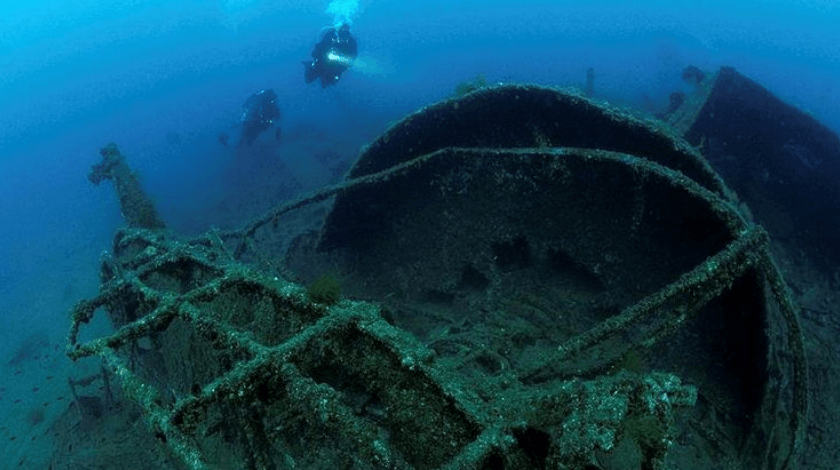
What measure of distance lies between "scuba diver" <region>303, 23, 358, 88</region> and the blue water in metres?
2.65

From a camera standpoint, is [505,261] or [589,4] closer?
[505,261]

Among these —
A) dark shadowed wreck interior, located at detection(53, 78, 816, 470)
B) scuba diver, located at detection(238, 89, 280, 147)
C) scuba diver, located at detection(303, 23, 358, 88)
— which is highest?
scuba diver, located at detection(303, 23, 358, 88)

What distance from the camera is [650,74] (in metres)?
30.9

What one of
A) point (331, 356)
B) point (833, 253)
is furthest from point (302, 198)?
point (833, 253)

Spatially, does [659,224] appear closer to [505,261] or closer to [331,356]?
[505,261]

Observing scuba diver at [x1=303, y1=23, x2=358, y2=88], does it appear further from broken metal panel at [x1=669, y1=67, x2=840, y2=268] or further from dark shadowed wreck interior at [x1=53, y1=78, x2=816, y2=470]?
broken metal panel at [x1=669, y1=67, x2=840, y2=268]

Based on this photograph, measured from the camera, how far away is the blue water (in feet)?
55.9

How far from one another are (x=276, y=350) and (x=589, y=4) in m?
62.9

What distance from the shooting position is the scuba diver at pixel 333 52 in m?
16.9

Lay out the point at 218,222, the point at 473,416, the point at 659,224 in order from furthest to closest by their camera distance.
Result: the point at 218,222
the point at 659,224
the point at 473,416

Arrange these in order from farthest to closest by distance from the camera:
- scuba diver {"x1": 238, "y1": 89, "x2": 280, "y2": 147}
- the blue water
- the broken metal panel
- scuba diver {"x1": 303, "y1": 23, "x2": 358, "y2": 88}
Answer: scuba diver {"x1": 238, "y1": 89, "x2": 280, "y2": 147} → the blue water → scuba diver {"x1": 303, "y1": 23, "x2": 358, "y2": 88} → the broken metal panel

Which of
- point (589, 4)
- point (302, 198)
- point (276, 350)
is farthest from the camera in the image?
point (589, 4)

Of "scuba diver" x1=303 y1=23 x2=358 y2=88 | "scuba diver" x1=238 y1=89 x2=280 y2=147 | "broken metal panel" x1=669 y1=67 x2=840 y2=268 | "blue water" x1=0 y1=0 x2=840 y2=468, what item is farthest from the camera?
"scuba diver" x1=238 y1=89 x2=280 y2=147

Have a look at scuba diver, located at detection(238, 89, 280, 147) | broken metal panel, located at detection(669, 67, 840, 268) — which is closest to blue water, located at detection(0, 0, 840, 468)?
→ scuba diver, located at detection(238, 89, 280, 147)
